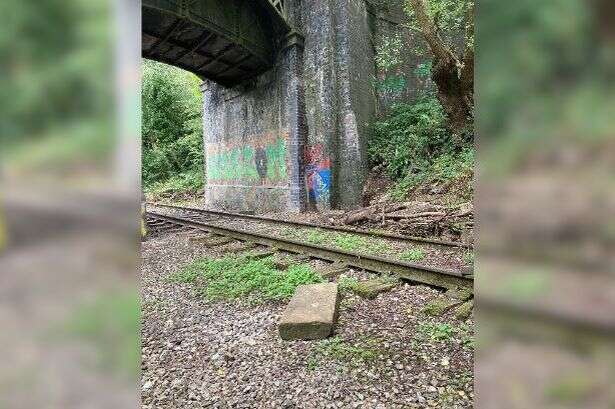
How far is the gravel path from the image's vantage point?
7.84 feet

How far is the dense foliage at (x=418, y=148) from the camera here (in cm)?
974

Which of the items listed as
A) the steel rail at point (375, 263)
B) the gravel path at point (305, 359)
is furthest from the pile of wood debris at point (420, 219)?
the gravel path at point (305, 359)

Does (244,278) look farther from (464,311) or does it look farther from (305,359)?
(464,311)

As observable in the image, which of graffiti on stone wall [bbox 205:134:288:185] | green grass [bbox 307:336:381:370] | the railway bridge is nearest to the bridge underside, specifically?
the railway bridge

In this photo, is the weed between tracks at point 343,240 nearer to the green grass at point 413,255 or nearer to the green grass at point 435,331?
the green grass at point 413,255

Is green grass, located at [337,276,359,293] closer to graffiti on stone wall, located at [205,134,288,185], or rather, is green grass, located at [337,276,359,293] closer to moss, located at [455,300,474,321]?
moss, located at [455,300,474,321]

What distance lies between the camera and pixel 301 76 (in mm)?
11352

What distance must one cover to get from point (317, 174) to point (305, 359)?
8.46 m

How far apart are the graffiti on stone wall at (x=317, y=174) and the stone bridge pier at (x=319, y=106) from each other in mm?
27

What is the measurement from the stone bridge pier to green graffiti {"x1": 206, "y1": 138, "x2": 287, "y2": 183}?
0.17ft
